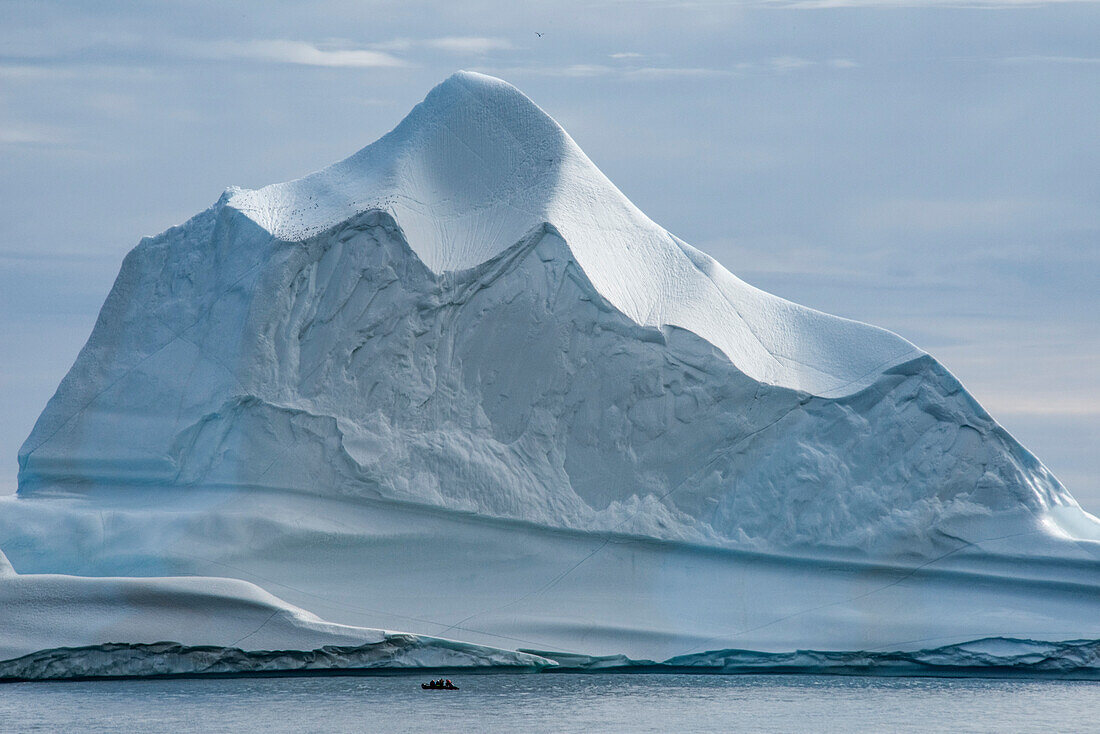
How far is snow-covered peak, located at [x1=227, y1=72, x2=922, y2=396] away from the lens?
21.2 meters

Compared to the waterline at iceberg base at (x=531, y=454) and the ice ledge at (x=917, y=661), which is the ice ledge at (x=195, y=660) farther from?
the ice ledge at (x=917, y=661)

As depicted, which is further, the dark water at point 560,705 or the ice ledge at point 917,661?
the ice ledge at point 917,661

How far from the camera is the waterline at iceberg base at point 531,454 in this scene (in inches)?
759

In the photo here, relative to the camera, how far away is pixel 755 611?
19547 millimetres

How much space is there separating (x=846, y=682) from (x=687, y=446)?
3.59 metres

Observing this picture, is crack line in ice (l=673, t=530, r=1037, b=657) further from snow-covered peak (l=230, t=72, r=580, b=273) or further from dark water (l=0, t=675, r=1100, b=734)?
snow-covered peak (l=230, t=72, r=580, b=273)

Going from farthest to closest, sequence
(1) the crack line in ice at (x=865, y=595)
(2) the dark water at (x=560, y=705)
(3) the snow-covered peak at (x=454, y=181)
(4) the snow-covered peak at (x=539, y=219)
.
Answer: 1. (3) the snow-covered peak at (x=454, y=181)
2. (4) the snow-covered peak at (x=539, y=219)
3. (1) the crack line in ice at (x=865, y=595)
4. (2) the dark water at (x=560, y=705)

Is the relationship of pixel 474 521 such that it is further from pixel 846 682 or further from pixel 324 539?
pixel 846 682

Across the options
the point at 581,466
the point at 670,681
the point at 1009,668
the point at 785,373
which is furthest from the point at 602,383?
the point at 1009,668

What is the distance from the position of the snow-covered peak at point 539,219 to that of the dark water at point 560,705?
14.5 ft

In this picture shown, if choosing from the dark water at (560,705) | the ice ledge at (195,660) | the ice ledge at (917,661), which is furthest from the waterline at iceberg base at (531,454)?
the dark water at (560,705)

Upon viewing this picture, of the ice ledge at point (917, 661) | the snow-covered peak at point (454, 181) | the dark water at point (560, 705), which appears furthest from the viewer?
the snow-covered peak at point (454, 181)

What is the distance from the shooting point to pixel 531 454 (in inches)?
810

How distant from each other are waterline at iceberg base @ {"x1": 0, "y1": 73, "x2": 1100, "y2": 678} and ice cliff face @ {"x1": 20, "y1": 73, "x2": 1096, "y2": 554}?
0.13ft
